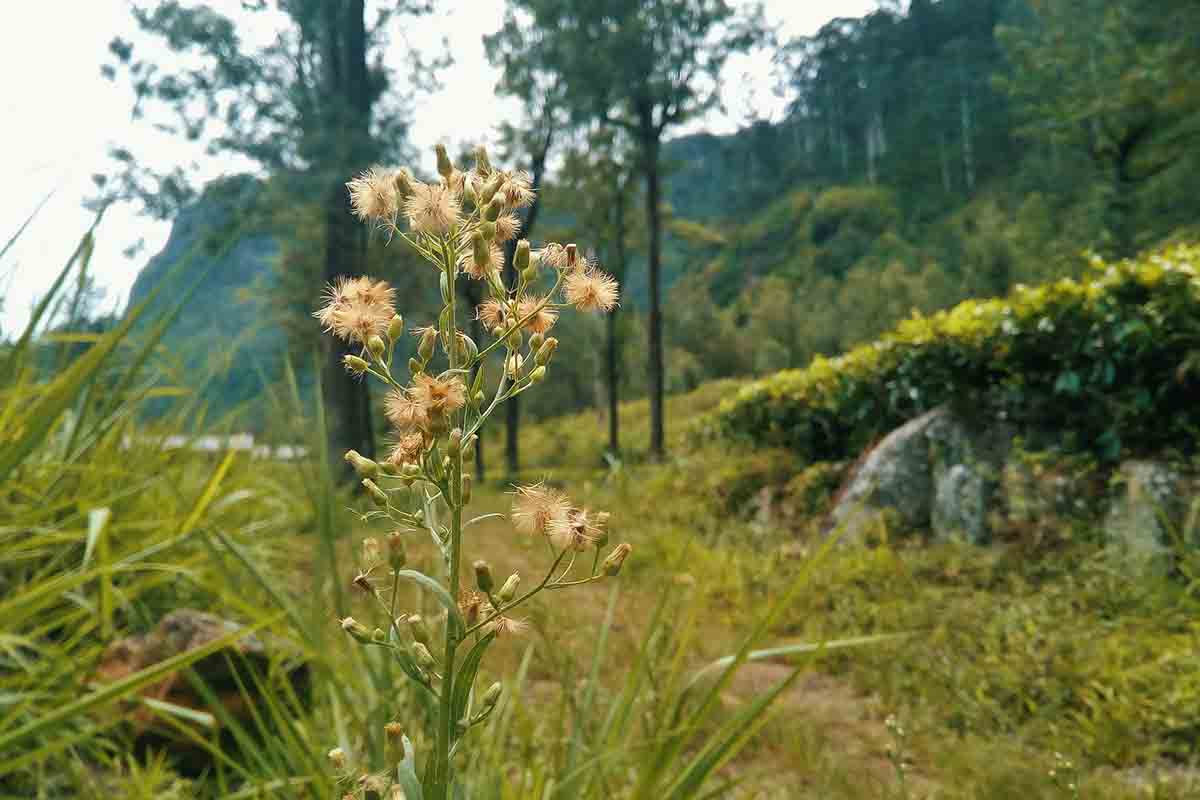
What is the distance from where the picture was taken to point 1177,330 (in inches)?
188

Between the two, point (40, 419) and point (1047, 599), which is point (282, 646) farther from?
point (1047, 599)

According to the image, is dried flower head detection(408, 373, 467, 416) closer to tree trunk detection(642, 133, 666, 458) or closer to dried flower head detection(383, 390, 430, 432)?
dried flower head detection(383, 390, 430, 432)

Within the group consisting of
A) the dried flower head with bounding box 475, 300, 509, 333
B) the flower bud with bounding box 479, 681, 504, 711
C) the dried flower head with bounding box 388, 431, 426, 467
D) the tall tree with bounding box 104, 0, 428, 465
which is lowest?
the flower bud with bounding box 479, 681, 504, 711

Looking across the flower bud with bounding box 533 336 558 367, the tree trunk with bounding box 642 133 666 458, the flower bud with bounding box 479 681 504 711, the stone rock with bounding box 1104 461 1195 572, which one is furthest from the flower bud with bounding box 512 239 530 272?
the tree trunk with bounding box 642 133 666 458

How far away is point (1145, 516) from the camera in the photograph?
14.6 ft

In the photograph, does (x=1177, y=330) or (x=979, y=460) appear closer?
(x=1177, y=330)

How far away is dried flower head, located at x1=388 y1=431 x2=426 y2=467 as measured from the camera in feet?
2.35

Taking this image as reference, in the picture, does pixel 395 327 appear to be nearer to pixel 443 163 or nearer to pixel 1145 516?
pixel 443 163

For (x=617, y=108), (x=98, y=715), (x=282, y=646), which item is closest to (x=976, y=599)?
(x=282, y=646)

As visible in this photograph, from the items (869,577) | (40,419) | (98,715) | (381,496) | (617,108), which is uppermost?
(617,108)

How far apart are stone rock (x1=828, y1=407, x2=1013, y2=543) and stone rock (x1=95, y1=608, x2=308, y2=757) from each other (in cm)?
437

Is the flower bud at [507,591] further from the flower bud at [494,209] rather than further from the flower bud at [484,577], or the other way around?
the flower bud at [494,209]

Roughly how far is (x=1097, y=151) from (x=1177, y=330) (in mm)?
17721

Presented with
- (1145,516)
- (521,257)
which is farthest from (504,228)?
(1145,516)
